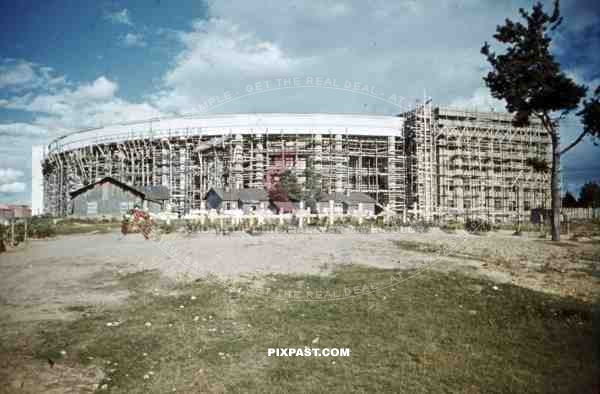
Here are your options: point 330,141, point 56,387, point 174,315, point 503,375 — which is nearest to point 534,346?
point 503,375

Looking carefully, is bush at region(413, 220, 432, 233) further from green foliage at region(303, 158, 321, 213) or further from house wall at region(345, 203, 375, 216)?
house wall at region(345, 203, 375, 216)

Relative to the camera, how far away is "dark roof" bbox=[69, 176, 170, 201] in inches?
1418

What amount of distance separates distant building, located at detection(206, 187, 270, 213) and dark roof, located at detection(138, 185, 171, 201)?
700cm

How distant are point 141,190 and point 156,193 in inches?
72.5

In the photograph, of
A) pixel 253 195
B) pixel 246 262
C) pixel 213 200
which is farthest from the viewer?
pixel 213 200

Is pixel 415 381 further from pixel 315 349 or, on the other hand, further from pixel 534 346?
pixel 534 346

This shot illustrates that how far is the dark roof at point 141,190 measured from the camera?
36.0m

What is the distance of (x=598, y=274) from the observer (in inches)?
343

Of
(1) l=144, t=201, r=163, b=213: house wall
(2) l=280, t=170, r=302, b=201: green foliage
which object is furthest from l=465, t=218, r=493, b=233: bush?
(1) l=144, t=201, r=163, b=213: house wall

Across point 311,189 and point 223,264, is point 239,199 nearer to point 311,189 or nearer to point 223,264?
point 311,189

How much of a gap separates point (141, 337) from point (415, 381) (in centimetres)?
353

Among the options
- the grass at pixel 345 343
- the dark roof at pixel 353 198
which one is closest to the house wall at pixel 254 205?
the dark roof at pixel 353 198

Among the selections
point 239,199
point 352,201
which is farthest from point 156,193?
point 352,201

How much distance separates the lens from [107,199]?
119ft
